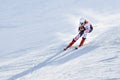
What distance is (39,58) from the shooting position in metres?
15.6

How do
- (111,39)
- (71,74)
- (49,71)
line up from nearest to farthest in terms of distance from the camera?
1. (71,74)
2. (49,71)
3. (111,39)

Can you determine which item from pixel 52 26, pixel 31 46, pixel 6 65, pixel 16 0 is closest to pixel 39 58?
pixel 6 65

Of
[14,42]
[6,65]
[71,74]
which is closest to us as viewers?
[71,74]

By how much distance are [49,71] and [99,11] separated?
12678mm

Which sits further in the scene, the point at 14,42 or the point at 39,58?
the point at 14,42

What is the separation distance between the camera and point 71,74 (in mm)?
12734

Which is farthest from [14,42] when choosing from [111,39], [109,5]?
[109,5]

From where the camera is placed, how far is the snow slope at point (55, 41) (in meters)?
13.2

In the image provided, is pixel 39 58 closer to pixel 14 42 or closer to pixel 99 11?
pixel 14 42

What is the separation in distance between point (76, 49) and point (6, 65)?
9.69ft

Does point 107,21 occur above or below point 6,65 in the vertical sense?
above

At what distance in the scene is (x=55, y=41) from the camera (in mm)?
18344

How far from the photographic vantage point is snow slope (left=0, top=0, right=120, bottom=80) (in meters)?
13.2

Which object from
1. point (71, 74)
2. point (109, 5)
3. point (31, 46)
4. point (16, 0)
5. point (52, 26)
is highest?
point (16, 0)
